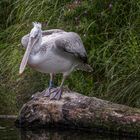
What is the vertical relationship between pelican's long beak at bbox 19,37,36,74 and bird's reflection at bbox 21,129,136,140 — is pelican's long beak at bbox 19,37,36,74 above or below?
above

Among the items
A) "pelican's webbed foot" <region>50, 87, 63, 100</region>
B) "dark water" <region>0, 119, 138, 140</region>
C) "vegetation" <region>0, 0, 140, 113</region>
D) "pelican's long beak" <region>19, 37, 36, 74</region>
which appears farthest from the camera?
"vegetation" <region>0, 0, 140, 113</region>

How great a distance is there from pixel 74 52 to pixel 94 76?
4.51 ft

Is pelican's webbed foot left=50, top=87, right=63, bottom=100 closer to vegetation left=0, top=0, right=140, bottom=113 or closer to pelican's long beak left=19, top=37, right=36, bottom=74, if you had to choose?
pelican's long beak left=19, top=37, right=36, bottom=74

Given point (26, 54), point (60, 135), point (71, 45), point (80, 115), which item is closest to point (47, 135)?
point (60, 135)

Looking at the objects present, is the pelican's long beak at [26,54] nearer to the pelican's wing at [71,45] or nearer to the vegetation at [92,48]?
the pelican's wing at [71,45]

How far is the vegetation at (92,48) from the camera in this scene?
7.54 m

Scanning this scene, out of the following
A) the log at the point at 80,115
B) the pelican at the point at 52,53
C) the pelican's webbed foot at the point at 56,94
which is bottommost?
the log at the point at 80,115

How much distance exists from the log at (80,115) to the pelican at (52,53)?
0.45 feet

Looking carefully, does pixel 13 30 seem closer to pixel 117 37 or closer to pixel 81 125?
pixel 117 37

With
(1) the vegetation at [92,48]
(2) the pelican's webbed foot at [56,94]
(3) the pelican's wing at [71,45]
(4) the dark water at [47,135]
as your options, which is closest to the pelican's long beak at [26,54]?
(3) the pelican's wing at [71,45]

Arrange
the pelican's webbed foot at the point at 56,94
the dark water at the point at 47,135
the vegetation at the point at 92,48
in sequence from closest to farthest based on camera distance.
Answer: the dark water at the point at 47,135 → the pelican's webbed foot at the point at 56,94 → the vegetation at the point at 92,48

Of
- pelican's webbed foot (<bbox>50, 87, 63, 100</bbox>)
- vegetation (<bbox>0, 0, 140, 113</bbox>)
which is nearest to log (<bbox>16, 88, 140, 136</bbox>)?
pelican's webbed foot (<bbox>50, 87, 63, 100</bbox>)

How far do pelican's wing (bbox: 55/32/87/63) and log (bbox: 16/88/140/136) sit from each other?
0.45 m

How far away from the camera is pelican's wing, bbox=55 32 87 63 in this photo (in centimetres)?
672
